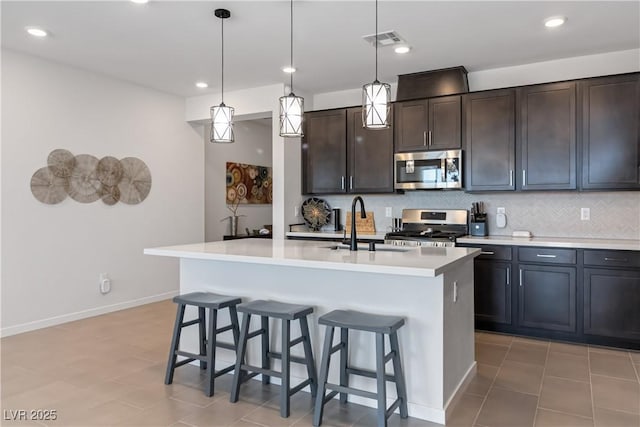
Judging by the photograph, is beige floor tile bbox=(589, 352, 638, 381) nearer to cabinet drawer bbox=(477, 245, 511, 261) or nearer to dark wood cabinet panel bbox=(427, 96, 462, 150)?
cabinet drawer bbox=(477, 245, 511, 261)

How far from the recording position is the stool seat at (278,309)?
2.56m

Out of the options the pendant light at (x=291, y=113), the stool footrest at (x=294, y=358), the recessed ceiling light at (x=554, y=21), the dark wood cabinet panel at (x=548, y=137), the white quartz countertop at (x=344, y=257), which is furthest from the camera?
the dark wood cabinet panel at (x=548, y=137)

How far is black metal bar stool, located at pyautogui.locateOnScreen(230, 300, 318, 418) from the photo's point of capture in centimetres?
253

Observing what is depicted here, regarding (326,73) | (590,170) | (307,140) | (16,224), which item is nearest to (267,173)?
(307,140)

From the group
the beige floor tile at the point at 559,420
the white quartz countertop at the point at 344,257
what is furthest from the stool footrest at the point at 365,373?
the beige floor tile at the point at 559,420

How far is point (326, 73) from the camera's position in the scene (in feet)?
15.7

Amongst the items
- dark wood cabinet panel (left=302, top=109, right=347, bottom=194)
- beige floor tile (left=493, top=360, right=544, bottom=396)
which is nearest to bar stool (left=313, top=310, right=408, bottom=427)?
beige floor tile (left=493, top=360, right=544, bottom=396)

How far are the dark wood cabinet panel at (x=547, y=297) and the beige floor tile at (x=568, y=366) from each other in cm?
38

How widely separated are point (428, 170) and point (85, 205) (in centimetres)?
362

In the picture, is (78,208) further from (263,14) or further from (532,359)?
(532,359)

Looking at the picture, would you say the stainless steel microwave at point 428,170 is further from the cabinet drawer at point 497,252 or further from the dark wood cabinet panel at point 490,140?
the cabinet drawer at point 497,252

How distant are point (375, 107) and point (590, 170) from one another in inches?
93.6

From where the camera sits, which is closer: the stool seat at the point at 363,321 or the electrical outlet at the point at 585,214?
the stool seat at the point at 363,321

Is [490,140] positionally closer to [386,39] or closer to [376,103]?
[386,39]
